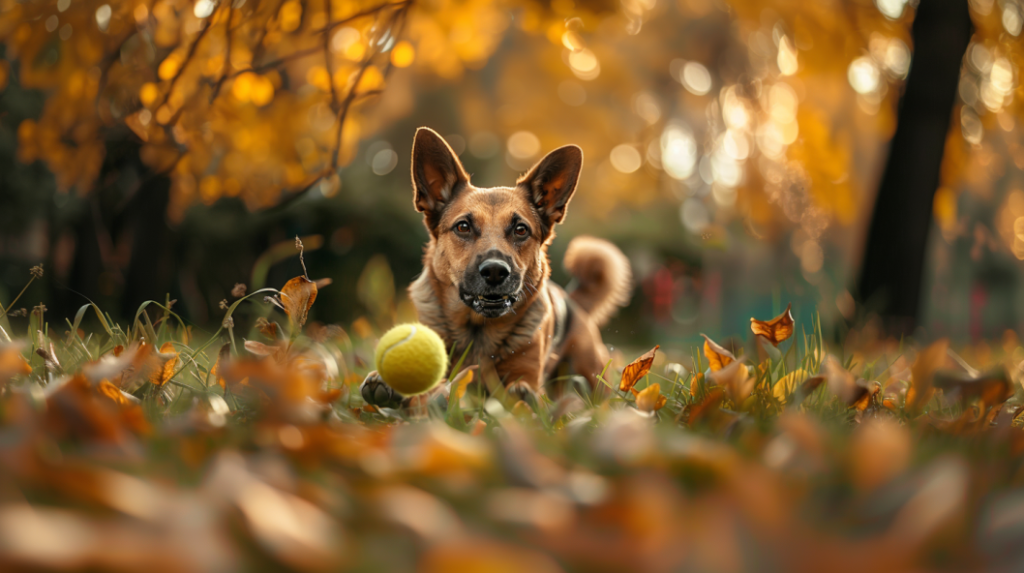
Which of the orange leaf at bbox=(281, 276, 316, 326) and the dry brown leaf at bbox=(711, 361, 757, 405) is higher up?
the dry brown leaf at bbox=(711, 361, 757, 405)

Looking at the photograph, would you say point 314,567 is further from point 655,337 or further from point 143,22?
point 655,337

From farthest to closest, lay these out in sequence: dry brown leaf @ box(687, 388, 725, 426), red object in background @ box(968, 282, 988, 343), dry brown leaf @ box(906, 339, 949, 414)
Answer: red object in background @ box(968, 282, 988, 343) < dry brown leaf @ box(906, 339, 949, 414) < dry brown leaf @ box(687, 388, 725, 426)

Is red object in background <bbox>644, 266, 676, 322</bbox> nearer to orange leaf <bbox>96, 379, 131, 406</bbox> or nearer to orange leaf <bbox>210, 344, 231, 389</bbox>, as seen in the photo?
orange leaf <bbox>210, 344, 231, 389</bbox>

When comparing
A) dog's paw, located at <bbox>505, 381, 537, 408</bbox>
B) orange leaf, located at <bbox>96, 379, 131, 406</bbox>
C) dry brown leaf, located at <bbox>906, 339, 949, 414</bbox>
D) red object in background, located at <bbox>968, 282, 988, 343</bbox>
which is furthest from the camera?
red object in background, located at <bbox>968, 282, 988, 343</bbox>

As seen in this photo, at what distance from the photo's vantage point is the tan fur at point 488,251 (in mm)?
2957

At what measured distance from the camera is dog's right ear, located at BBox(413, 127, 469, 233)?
120 inches

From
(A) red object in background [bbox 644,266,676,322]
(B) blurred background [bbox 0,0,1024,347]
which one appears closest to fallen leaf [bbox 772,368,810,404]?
(B) blurred background [bbox 0,0,1024,347]

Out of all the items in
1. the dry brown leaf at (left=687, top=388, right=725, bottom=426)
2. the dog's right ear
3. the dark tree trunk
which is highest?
the dark tree trunk

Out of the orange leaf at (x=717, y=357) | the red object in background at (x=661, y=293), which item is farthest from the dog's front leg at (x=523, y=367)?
the red object in background at (x=661, y=293)

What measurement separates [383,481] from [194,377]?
4.81 ft

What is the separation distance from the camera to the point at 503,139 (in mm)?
16609

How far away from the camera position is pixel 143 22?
3164 millimetres

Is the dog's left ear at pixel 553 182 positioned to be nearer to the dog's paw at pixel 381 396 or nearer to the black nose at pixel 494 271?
the black nose at pixel 494 271

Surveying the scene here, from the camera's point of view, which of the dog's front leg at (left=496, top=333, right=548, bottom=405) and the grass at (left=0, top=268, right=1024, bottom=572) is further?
the dog's front leg at (left=496, top=333, right=548, bottom=405)
